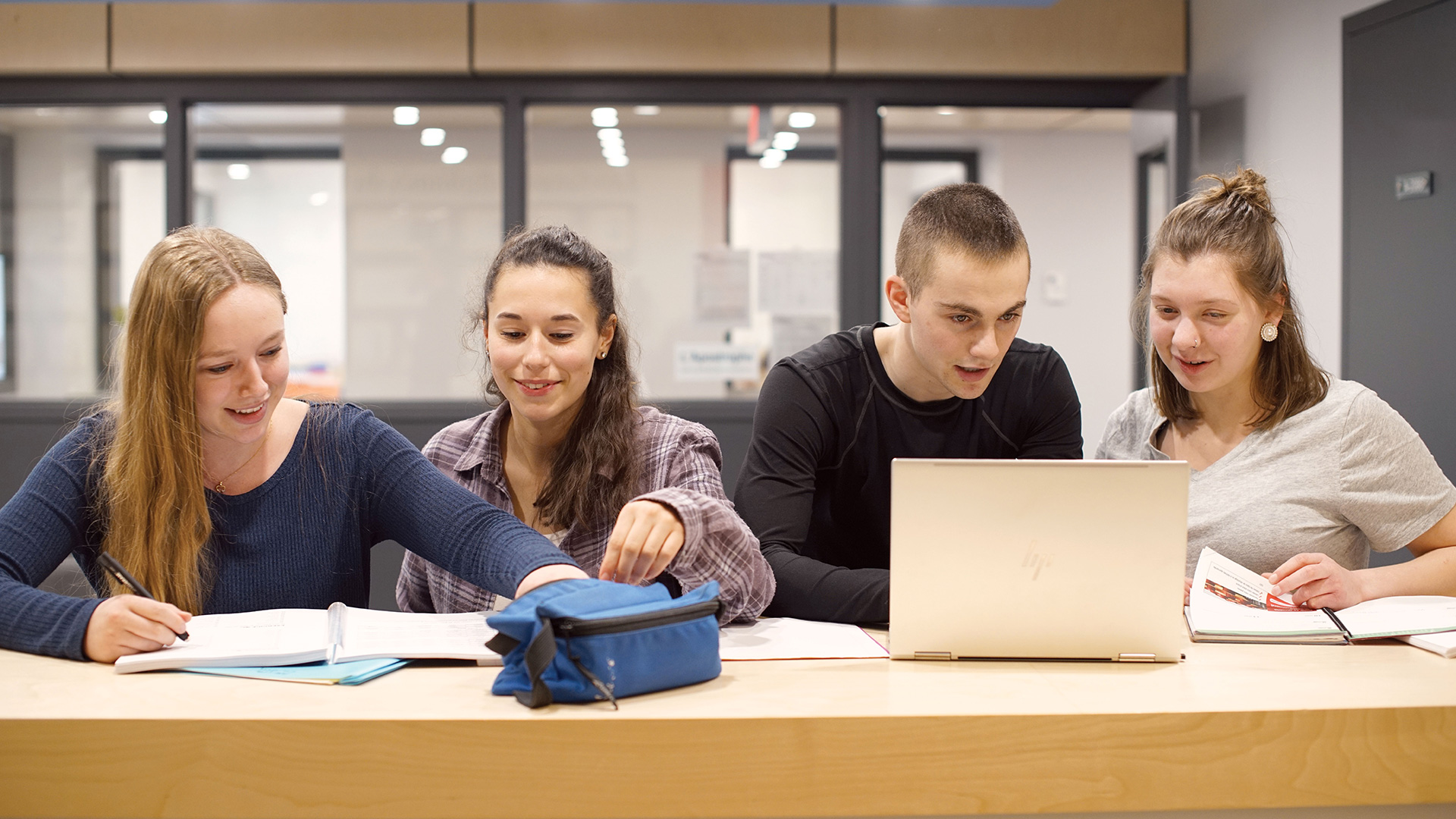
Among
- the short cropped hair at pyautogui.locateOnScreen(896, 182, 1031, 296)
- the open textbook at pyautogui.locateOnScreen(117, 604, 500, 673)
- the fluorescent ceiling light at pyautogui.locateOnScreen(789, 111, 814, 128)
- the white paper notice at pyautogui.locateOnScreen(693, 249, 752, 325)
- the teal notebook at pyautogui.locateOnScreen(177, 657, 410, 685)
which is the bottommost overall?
the teal notebook at pyautogui.locateOnScreen(177, 657, 410, 685)

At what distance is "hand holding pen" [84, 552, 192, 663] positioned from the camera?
118cm

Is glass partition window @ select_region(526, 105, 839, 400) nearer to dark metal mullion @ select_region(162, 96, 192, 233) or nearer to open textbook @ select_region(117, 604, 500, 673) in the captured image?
dark metal mullion @ select_region(162, 96, 192, 233)

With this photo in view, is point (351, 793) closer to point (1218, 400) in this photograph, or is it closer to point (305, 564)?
point (305, 564)

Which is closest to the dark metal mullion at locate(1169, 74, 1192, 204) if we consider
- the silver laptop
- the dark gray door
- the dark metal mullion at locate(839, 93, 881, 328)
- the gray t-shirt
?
the dark gray door

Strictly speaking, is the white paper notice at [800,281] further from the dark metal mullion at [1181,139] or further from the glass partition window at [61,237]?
the glass partition window at [61,237]

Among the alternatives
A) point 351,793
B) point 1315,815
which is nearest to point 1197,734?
point 1315,815

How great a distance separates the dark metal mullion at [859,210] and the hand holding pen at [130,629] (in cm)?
323

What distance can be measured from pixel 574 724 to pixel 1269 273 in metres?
1.39

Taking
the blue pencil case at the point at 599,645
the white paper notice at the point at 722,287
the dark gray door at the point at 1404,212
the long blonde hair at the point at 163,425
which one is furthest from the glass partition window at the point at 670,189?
the blue pencil case at the point at 599,645

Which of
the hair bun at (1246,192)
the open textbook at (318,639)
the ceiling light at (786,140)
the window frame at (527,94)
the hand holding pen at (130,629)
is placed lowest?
the open textbook at (318,639)

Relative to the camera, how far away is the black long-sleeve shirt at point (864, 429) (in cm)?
171

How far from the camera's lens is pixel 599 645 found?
1.04 metres

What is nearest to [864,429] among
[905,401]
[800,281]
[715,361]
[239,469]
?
[905,401]

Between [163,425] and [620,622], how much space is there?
81cm
